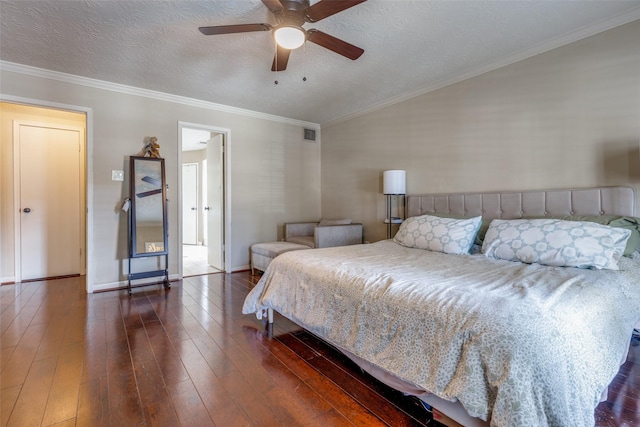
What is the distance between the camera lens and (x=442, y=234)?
2.62 meters

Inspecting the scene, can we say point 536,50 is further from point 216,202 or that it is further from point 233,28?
point 216,202

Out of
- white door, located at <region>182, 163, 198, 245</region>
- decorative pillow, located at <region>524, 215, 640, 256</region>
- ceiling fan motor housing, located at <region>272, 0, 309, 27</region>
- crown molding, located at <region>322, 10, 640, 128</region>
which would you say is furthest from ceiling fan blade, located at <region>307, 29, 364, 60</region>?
white door, located at <region>182, 163, 198, 245</region>

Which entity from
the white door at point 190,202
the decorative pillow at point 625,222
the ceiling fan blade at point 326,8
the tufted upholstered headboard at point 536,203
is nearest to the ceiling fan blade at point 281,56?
the ceiling fan blade at point 326,8

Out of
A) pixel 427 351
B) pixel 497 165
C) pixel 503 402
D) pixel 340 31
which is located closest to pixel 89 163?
pixel 340 31

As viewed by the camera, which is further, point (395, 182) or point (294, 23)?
point (395, 182)

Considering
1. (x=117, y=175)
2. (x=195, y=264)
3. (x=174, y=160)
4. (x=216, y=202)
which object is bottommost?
(x=195, y=264)

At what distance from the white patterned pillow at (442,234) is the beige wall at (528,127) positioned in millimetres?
692

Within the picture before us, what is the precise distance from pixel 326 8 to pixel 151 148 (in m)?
2.89

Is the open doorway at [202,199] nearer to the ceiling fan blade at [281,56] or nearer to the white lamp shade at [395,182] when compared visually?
the ceiling fan blade at [281,56]

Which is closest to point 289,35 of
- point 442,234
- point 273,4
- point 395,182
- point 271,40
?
point 273,4

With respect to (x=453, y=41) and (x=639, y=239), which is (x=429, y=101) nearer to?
(x=453, y=41)

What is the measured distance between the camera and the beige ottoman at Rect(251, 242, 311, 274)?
3.88 meters

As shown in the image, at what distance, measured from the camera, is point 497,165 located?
116 inches

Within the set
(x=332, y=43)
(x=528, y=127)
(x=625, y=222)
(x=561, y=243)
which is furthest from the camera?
(x=528, y=127)
